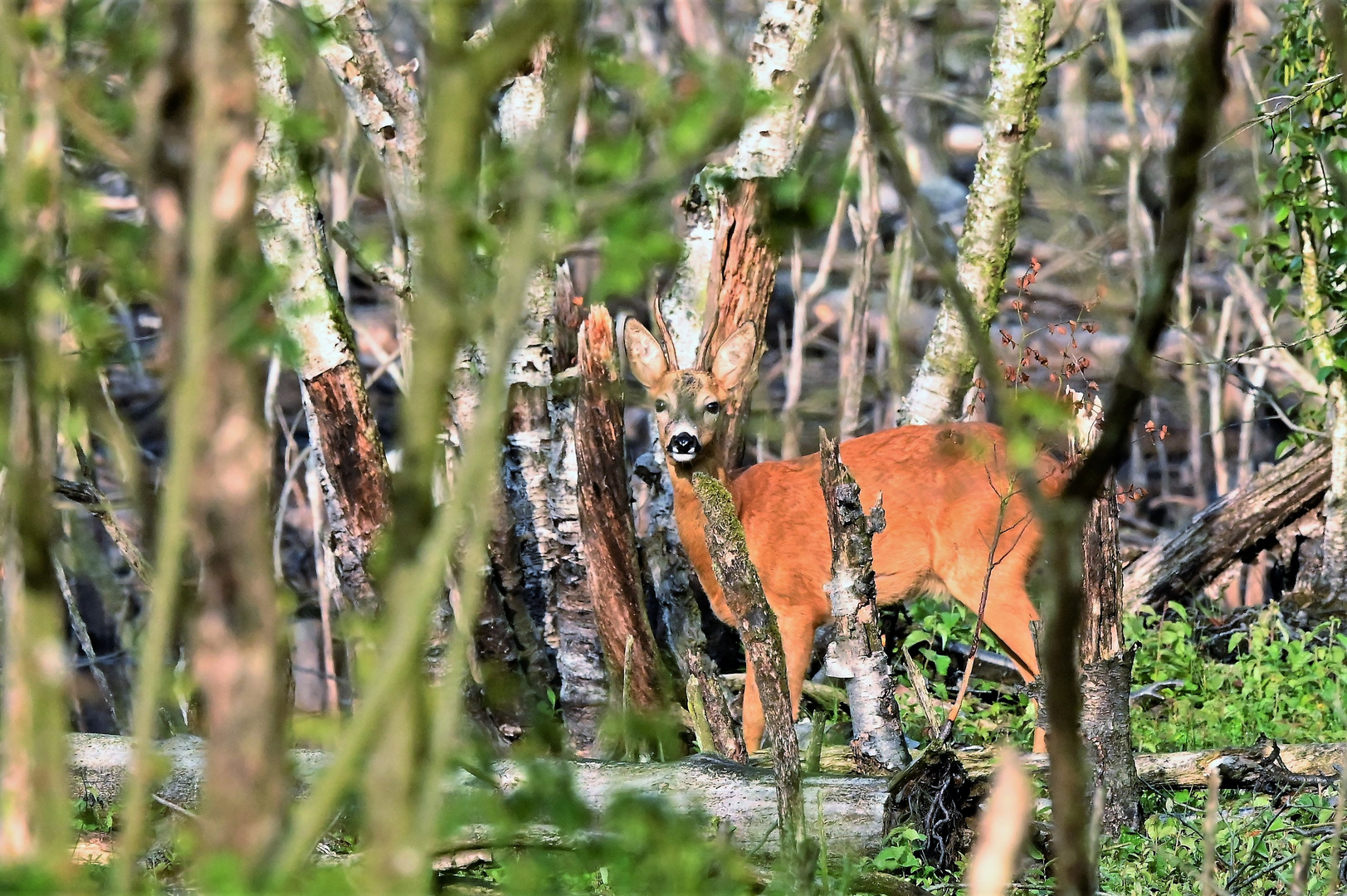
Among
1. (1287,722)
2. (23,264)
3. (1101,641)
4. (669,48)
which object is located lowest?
(1287,722)

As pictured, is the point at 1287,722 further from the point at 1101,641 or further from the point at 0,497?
the point at 0,497

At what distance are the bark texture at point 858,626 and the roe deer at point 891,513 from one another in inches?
57.1

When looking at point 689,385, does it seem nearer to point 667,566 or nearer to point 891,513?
point 667,566

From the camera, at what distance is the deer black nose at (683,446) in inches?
248

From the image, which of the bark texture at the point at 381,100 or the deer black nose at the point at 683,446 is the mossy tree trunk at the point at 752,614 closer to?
the bark texture at the point at 381,100

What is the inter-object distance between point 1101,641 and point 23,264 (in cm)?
331

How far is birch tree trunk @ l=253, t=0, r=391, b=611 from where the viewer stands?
4996 millimetres

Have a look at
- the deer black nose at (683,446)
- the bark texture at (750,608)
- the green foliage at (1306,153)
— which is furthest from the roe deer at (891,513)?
the bark texture at (750,608)

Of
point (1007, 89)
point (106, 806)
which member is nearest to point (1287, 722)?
point (1007, 89)

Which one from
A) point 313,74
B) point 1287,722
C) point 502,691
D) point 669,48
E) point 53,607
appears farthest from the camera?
point 669,48

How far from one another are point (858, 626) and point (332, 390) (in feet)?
6.80

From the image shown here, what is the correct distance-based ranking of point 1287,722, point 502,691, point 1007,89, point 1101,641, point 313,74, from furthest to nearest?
point 1007,89 < point 1287,722 < point 1101,641 < point 313,74 < point 502,691

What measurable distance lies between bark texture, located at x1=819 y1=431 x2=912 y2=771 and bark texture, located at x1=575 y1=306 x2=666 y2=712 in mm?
1320

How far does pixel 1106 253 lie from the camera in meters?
11.5
